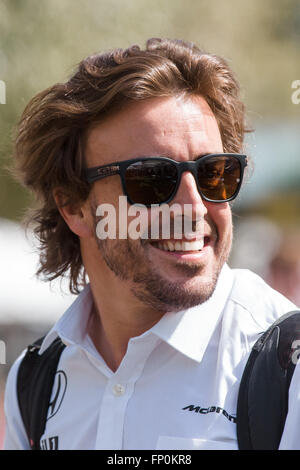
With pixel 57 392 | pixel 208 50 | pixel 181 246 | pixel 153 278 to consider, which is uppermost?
pixel 208 50

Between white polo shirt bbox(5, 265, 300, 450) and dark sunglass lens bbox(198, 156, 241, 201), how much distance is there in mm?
312

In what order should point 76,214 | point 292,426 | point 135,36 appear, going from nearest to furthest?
point 292,426
point 76,214
point 135,36

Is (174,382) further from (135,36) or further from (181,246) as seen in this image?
(135,36)

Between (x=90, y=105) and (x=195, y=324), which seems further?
(x=90, y=105)

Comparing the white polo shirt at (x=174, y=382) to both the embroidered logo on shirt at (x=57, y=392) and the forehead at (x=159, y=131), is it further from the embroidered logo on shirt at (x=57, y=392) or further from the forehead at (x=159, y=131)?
the forehead at (x=159, y=131)

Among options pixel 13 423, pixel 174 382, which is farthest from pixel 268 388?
pixel 13 423

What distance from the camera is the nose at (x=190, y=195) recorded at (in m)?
2.42

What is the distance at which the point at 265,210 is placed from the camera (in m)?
12.0

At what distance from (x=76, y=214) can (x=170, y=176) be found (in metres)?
0.65

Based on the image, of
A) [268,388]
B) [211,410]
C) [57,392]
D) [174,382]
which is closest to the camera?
[268,388]

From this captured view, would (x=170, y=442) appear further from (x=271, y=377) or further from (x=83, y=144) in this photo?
(x=83, y=144)

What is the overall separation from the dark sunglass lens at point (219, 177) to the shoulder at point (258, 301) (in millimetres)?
333

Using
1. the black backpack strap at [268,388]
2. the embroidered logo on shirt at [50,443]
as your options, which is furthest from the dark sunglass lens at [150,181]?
the embroidered logo on shirt at [50,443]

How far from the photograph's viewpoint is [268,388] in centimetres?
201
